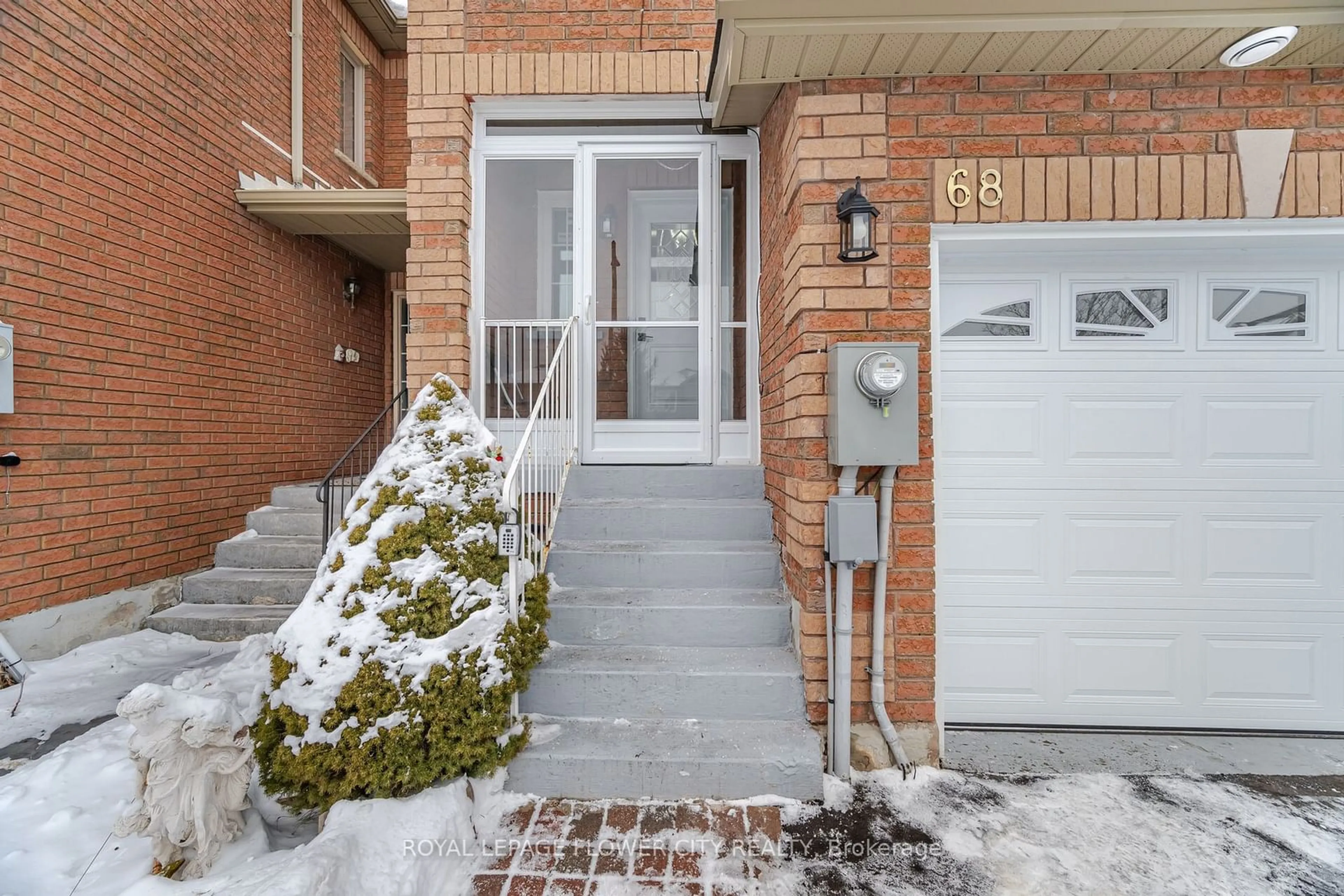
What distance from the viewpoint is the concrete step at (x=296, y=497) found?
4.61 m

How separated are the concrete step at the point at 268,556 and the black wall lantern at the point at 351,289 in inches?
107

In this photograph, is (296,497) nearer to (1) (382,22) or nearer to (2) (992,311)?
(2) (992,311)

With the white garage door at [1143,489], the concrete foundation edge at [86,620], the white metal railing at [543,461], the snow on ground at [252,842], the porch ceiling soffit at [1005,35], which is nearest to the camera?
the snow on ground at [252,842]

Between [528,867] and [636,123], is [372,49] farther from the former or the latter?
[528,867]

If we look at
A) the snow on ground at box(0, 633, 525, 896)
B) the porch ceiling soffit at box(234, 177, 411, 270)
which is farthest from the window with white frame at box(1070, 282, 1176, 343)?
the porch ceiling soffit at box(234, 177, 411, 270)

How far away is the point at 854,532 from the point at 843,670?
60 cm

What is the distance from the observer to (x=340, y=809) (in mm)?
1864

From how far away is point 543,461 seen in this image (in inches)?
127

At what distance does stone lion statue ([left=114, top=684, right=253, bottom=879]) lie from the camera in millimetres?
1691

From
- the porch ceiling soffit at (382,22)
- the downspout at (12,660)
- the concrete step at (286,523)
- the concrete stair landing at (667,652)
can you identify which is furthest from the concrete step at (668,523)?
the porch ceiling soffit at (382,22)

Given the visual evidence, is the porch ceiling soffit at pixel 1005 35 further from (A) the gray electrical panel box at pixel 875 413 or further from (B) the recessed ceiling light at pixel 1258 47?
(A) the gray electrical panel box at pixel 875 413

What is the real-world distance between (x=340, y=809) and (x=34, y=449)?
3091 millimetres

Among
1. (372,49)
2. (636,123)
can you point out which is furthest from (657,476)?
(372,49)

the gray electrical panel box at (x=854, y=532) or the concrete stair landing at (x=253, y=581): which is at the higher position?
the gray electrical panel box at (x=854, y=532)
